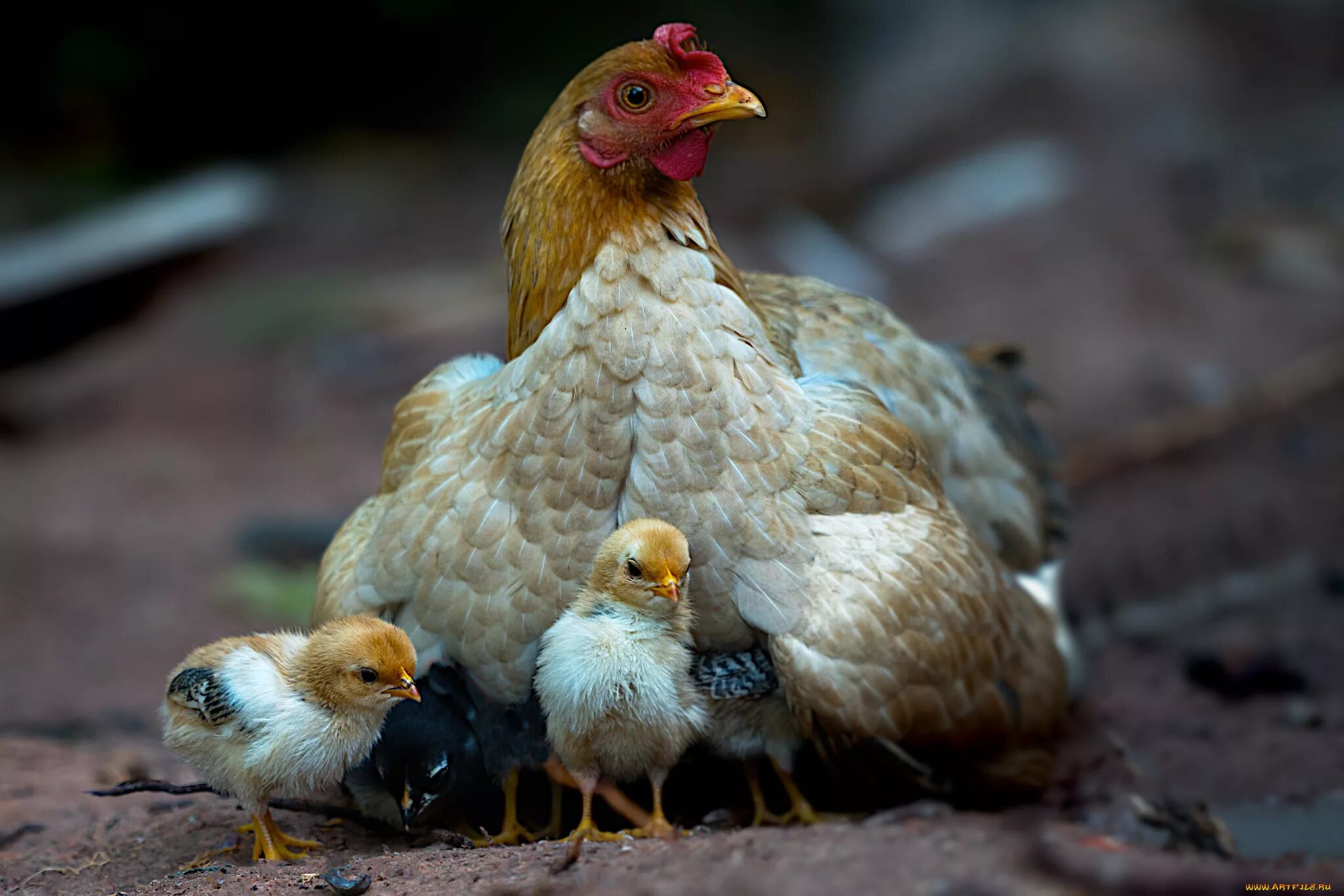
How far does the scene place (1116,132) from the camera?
37.8 feet

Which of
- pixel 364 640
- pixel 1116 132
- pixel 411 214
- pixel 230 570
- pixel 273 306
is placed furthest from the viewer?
pixel 411 214

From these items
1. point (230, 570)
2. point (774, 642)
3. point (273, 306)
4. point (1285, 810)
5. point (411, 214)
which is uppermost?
point (411, 214)

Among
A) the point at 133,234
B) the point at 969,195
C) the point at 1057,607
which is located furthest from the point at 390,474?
the point at 969,195

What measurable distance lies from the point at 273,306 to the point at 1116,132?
318 inches

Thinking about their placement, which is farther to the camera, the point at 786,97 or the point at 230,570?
the point at 786,97

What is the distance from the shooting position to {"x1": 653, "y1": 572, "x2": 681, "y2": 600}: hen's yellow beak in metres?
3.11

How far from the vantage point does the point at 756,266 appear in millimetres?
10242

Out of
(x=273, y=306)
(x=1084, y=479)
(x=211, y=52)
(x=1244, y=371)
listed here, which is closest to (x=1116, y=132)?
(x=1244, y=371)

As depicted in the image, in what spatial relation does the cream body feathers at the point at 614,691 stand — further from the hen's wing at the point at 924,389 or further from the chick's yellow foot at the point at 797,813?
the hen's wing at the point at 924,389

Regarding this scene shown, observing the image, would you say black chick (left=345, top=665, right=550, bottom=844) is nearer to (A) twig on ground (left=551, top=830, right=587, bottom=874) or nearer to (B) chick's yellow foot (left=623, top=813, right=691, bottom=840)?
(B) chick's yellow foot (left=623, top=813, right=691, bottom=840)

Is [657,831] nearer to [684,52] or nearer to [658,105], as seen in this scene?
[658,105]

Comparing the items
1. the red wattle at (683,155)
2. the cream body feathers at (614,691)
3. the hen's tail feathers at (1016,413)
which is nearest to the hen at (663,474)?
the red wattle at (683,155)

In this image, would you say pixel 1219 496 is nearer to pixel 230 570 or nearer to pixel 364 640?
pixel 364 640

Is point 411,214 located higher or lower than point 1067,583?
higher
